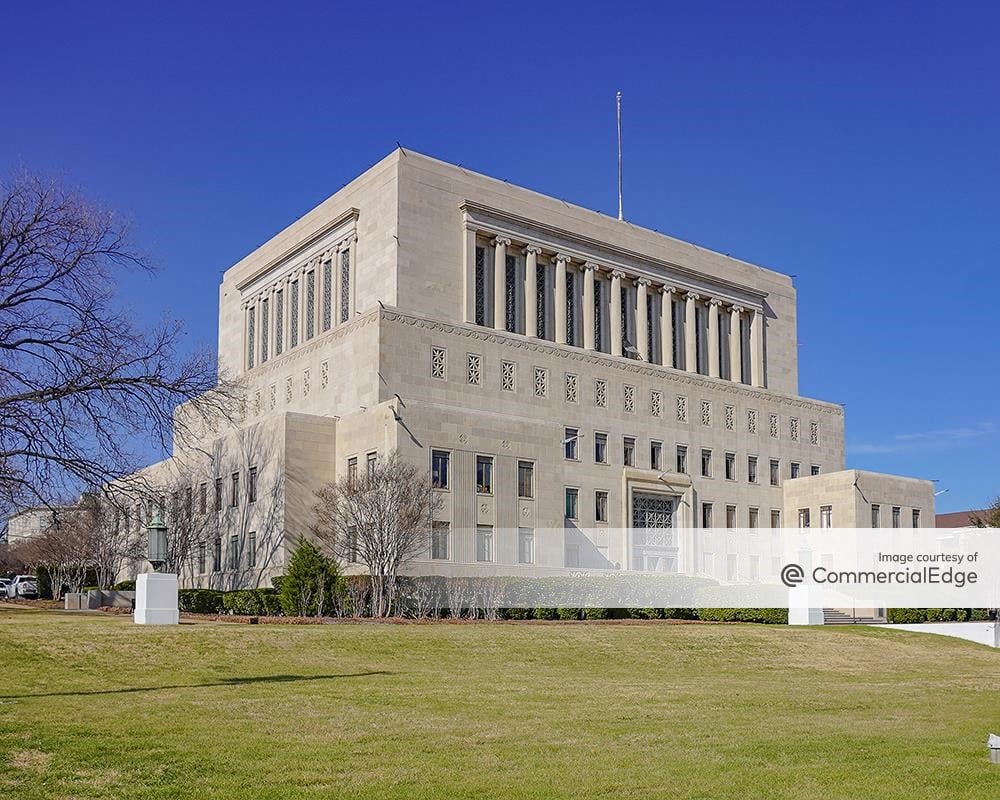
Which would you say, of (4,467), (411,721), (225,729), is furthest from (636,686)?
(4,467)

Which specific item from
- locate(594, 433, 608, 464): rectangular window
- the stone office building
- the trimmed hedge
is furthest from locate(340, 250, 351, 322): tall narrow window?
the trimmed hedge

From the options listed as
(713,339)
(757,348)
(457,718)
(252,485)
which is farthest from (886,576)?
(457,718)

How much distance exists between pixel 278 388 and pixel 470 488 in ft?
57.9

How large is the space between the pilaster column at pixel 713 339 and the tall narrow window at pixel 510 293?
48.8 ft

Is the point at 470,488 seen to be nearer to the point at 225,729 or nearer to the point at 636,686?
the point at 636,686

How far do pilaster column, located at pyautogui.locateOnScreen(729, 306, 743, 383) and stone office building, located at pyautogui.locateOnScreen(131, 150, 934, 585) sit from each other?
0.47 feet

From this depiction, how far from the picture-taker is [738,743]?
44.4 feet

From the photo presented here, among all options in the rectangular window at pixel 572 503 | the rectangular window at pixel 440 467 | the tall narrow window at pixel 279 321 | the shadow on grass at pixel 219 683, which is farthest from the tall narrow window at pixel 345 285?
the shadow on grass at pixel 219 683

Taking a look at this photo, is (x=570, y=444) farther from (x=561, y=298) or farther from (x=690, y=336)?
(x=690, y=336)

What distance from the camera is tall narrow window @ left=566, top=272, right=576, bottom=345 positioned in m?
63.8

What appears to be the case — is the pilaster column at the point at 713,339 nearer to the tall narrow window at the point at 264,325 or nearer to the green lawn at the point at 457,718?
Result: the tall narrow window at the point at 264,325

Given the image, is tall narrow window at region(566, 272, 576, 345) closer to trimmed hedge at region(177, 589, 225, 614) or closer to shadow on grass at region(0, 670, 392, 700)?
trimmed hedge at region(177, 589, 225, 614)

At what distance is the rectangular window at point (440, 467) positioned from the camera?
48.8 m

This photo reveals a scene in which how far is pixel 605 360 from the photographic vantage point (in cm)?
6203
